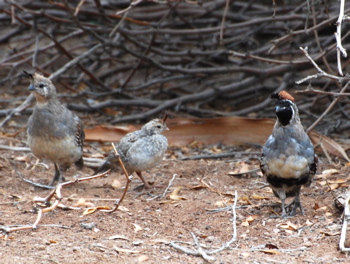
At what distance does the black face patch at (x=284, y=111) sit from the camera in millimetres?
5434

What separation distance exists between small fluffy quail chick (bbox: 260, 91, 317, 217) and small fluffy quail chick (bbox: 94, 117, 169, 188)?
1.53m

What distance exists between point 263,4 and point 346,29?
84.0 inches

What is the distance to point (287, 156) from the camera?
536cm

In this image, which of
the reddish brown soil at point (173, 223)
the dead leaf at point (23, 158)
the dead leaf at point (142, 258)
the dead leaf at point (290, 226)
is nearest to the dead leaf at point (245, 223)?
the reddish brown soil at point (173, 223)

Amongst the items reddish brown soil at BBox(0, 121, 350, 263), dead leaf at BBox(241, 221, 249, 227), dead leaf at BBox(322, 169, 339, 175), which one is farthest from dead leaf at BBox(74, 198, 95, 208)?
dead leaf at BBox(322, 169, 339, 175)

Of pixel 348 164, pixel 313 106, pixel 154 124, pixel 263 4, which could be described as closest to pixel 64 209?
pixel 154 124

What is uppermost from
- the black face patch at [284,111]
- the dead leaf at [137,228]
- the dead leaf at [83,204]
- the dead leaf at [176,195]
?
the black face patch at [284,111]

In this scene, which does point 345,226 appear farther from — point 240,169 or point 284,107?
point 240,169

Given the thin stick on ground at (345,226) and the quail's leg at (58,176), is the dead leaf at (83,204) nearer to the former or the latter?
the quail's leg at (58,176)

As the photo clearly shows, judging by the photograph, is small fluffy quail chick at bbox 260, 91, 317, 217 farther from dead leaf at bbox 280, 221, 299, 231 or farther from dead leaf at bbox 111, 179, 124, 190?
dead leaf at bbox 111, 179, 124, 190

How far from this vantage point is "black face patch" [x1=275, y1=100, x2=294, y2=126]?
543 cm

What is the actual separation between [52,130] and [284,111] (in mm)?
2459

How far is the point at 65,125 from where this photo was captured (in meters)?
6.68

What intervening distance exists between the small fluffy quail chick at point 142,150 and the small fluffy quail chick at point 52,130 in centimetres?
45
